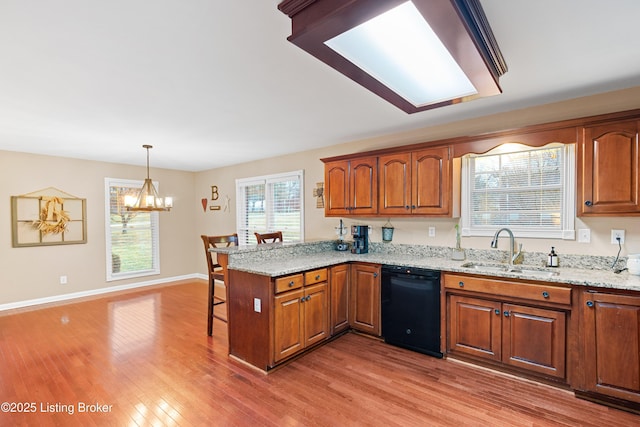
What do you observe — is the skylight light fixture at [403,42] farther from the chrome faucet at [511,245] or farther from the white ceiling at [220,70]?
the chrome faucet at [511,245]

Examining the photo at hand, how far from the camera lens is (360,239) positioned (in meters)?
4.02

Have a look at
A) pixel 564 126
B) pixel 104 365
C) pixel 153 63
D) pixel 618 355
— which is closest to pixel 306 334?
pixel 104 365

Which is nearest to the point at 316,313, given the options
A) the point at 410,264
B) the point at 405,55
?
the point at 410,264

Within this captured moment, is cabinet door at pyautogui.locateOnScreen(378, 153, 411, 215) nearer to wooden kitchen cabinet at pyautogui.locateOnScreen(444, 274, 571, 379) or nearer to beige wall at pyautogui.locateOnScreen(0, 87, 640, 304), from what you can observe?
beige wall at pyautogui.locateOnScreen(0, 87, 640, 304)

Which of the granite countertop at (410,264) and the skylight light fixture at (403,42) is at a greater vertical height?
the skylight light fixture at (403,42)

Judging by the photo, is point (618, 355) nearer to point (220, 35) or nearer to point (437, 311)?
point (437, 311)

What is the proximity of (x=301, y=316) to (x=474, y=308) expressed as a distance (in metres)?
1.64

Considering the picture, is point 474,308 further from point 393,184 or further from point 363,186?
point 363,186

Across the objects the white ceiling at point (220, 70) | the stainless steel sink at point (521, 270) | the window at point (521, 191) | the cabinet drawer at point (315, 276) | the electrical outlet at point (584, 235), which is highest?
the white ceiling at point (220, 70)

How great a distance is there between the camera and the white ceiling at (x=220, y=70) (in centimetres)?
Result: 163

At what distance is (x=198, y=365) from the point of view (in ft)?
9.60

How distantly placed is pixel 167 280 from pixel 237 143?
3821 millimetres

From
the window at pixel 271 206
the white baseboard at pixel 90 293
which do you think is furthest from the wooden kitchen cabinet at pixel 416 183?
the white baseboard at pixel 90 293

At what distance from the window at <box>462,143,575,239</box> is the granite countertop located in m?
0.32
